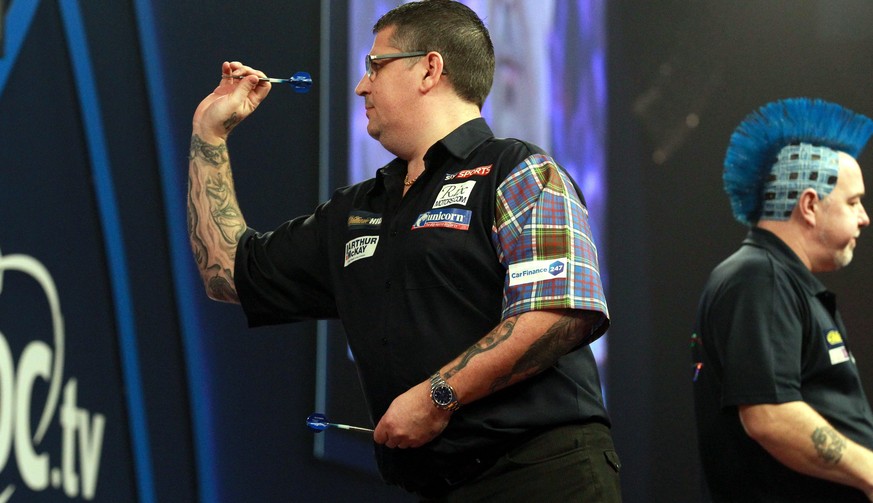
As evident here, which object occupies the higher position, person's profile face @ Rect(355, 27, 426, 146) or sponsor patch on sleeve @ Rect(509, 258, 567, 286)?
person's profile face @ Rect(355, 27, 426, 146)

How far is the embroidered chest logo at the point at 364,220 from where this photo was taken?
1.87m

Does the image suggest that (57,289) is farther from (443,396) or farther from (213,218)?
(443,396)

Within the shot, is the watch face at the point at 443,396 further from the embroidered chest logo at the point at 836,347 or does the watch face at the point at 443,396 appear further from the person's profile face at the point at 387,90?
the embroidered chest logo at the point at 836,347

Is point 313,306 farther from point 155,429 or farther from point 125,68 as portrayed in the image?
point 125,68

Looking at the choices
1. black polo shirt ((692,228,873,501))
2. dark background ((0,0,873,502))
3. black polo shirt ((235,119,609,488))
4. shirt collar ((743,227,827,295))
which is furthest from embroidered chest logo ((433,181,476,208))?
dark background ((0,0,873,502))

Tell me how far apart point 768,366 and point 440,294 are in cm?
85

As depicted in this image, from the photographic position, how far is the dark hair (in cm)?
194

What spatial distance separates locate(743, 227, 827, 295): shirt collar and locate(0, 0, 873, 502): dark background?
914mm

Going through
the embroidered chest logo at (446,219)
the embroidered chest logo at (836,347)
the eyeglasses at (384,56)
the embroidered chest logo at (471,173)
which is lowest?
the embroidered chest logo at (836,347)

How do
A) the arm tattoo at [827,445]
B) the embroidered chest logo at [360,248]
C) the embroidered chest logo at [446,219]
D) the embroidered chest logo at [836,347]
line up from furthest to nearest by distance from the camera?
the embroidered chest logo at [836,347] < the arm tattoo at [827,445] < the embroidered chest logo at [360,248] < the embroidered chest logo at [446,219]

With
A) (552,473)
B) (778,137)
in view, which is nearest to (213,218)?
(552,473)

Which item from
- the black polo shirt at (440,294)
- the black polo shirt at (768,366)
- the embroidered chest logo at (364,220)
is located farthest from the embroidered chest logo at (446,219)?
the black polo shirt at (768,366)

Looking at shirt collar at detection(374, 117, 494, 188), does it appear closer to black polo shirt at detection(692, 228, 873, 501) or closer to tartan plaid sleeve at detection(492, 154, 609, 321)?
tartan plaid sleeve at detection(492, 154, 609, 321)

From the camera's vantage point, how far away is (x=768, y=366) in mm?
2182
